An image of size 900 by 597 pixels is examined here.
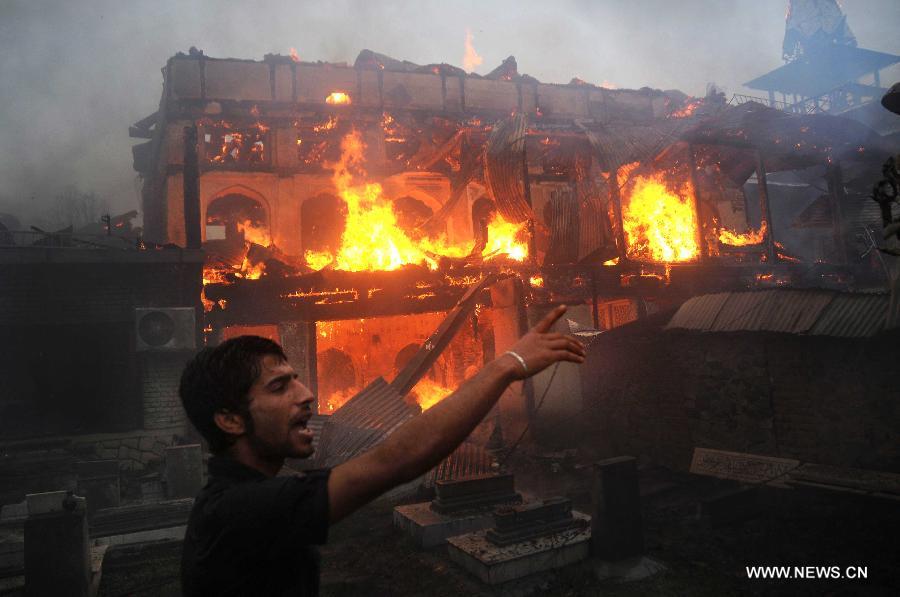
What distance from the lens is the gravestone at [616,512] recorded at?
7012 millimetres

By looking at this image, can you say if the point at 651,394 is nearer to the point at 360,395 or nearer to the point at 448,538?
the point at 448,538

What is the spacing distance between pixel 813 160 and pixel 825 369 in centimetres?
1583

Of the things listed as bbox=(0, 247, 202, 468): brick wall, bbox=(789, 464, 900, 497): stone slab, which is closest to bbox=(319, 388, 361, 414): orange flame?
bbox=(0, 247, 202, 468): brick wall

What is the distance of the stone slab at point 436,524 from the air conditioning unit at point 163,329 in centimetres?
688

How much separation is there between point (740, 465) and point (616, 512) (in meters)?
3.38

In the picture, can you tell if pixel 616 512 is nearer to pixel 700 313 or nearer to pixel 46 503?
pixel 700 313

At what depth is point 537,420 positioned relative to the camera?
46.4 ft

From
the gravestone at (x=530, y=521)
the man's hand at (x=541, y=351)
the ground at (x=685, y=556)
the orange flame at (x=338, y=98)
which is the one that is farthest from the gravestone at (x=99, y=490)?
the orange flame at (x=338, y=98)

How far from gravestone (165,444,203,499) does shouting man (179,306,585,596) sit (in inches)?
415

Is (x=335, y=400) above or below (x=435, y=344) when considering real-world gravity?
below

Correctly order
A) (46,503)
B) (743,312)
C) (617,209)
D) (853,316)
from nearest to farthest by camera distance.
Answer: (46,503), (853,316), (743,312), (617,209)

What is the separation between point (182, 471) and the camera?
10828 millimetres

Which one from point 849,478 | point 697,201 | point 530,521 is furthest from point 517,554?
point 697,201

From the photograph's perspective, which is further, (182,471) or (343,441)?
(343,441)
